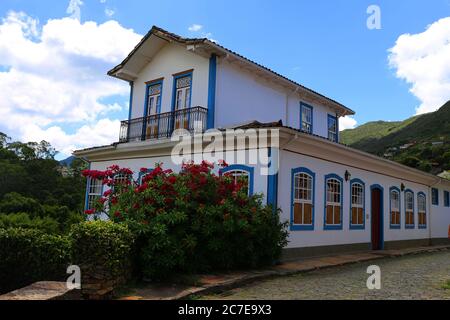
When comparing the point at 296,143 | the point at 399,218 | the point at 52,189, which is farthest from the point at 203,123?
the point at 52,189

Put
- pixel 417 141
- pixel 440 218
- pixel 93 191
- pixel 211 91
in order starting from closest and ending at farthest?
pixel 211 91
pixel 93 191
pixel 440 218
pixel 417 141

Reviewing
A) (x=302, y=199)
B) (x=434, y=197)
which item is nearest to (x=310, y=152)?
(x=302, y=199)

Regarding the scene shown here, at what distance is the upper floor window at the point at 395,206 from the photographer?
1644 centimetres

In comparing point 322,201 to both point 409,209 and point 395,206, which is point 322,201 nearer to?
point 395,206

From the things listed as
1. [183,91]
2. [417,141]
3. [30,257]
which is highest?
[417,141]

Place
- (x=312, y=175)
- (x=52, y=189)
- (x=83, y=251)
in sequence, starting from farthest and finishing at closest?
(x=52, y=189) < (x=312, y=175) < (x=83, y=251)

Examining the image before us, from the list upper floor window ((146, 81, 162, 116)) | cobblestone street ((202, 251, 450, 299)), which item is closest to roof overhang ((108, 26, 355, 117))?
upper floor window ((146, 81, 162, 116))

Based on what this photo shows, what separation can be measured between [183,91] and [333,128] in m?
8.12

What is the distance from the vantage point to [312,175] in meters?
12.1

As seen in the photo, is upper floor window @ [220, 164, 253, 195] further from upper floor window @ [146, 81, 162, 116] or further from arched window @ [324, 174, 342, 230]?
upper floor window @ [146, 81, 162, 116]

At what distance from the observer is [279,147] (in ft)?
35.3

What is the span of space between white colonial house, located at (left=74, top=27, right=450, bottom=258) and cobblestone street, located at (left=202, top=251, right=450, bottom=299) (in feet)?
7.25
